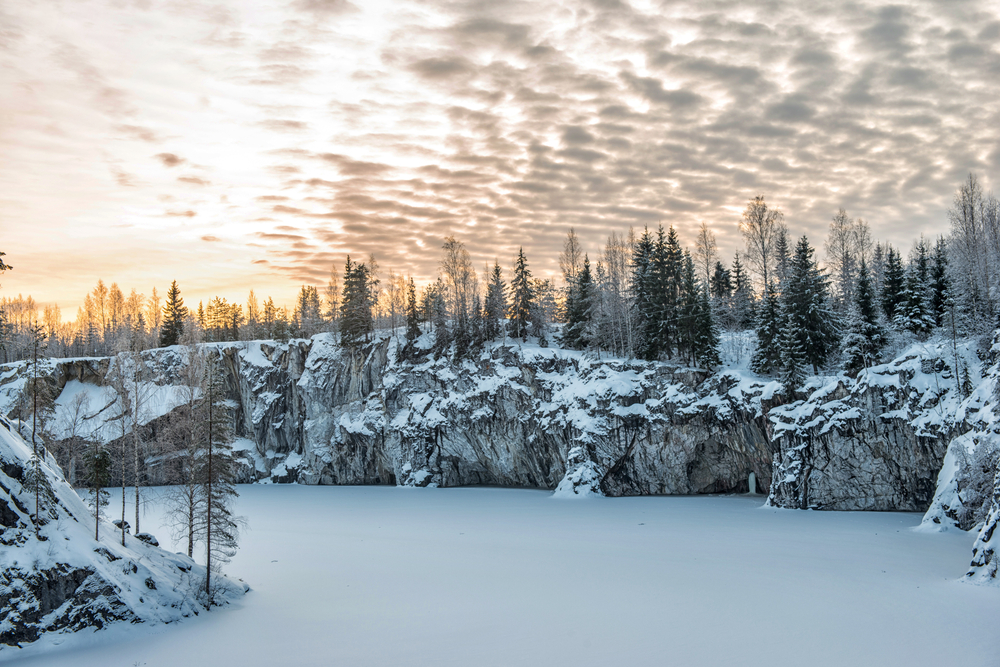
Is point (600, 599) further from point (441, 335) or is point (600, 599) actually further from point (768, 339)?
point (441, 335)

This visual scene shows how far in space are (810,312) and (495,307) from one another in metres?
33.6

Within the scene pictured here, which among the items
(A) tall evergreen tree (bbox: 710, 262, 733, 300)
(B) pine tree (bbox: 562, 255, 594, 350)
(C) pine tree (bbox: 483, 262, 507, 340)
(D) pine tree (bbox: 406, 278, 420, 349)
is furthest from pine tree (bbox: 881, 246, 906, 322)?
(D) pine tree (bbox: 406, 278, 420, 349)

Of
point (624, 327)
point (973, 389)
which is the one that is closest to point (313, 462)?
point (624, 327)

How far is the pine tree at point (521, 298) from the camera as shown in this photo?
6550 centimetres

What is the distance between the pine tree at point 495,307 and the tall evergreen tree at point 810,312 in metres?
30.2

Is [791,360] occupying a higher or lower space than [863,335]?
lower

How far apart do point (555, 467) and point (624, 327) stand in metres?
17.0

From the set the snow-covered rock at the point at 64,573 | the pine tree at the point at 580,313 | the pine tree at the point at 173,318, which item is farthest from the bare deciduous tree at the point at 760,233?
the pine tree at the point at 173,318

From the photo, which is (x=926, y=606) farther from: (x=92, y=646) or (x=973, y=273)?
(x=973, y=273)

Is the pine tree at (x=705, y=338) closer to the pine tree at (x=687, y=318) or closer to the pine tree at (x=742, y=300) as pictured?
the pine tree at (x=687, y=318)

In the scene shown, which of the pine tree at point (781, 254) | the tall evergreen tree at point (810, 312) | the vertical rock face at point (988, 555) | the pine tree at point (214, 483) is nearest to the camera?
the vertical rock face at point (988, 555)

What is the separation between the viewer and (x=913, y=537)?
28109 millimetres

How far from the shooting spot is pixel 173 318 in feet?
275

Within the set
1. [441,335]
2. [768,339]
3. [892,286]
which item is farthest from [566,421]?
[892,286]
